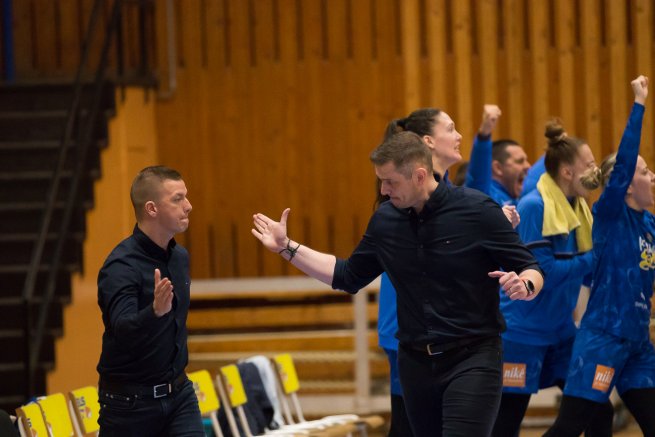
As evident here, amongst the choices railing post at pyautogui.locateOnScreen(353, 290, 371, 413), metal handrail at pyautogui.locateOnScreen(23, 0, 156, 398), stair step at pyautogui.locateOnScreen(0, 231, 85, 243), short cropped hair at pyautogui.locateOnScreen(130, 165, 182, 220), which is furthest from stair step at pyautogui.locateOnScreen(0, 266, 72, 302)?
short cropped hair at pyautogui.locateOnScreen(130, 165, 182, 220)

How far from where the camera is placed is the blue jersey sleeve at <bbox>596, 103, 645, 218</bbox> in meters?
5.22

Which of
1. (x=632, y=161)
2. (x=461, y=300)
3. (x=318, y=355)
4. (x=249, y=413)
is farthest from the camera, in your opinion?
(x=318, y=355)

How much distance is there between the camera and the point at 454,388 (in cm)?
427

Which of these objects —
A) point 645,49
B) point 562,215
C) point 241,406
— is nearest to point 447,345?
point 562,215

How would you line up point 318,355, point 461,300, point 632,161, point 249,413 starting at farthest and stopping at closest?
point 318,355 → point 249,413 → point 632,161 → point 461,300

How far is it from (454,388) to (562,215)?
1731 millimetres

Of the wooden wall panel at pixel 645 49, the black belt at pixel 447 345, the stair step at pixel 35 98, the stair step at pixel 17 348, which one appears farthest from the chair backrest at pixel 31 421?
the wooden wall panel at pixel 645 49

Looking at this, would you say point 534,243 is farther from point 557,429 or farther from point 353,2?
point 353,2

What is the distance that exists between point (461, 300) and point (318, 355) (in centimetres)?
545

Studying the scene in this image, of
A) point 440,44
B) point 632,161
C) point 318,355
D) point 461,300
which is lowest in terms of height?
point 318,355

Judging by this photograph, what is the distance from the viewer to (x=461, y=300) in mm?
4348

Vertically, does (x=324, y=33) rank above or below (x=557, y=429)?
above

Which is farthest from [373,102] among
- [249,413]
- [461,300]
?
[461,300]

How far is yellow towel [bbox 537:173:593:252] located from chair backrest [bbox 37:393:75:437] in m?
2.46
